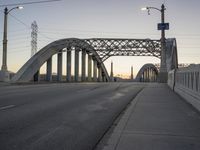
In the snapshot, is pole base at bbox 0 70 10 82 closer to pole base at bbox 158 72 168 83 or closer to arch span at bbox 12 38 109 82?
arch span at bbox 12 38 109 82

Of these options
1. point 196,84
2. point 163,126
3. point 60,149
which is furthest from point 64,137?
point 196,84

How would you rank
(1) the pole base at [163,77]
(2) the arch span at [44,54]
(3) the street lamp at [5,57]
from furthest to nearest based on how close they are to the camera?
1. (2) the arch span at [44,54]
2. (1) the pole base at [163,77]
3. (3) the street lamp at [5,57]

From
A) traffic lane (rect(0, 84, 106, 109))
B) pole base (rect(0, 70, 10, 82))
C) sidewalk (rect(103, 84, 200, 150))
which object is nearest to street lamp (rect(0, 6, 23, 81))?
pole base (rect(0, 70, 10, 82))

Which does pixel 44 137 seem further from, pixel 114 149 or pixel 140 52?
pixel 140 52

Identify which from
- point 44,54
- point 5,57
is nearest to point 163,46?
point 5,57

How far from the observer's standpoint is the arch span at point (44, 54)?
54747 mm

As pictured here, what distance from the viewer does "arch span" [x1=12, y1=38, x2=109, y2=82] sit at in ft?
180

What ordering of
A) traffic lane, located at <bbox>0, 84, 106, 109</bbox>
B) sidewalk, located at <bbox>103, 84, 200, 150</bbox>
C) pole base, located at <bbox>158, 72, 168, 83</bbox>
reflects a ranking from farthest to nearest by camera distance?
pole base, located at <bbox>158, 72, 168, 83</bbox>, traffic lane, located at <bbox>0, 84, 106, 109</bbox>, sidewalk, located at <bbox>103, 84, 200, 150</bbox>

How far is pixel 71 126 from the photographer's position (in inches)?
376

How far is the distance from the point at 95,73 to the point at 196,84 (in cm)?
8217

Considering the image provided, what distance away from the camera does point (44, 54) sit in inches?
2485

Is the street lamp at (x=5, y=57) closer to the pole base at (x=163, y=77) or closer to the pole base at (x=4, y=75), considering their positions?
the pole base at (x=4, y=75)

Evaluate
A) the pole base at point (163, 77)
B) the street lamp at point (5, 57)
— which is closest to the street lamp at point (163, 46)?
the pole base at point (163, 77)

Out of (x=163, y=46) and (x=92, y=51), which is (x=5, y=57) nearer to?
(x=163, y=46)
